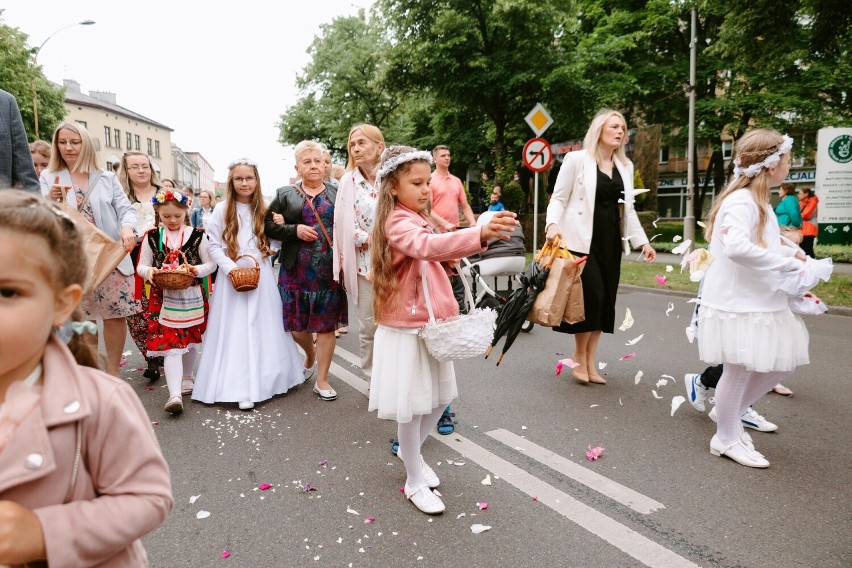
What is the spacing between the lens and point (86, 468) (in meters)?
1.23

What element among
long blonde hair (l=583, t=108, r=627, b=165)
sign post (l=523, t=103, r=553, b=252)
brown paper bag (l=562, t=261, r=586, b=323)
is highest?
sign post (l=523, t=103, r=553, b=252)

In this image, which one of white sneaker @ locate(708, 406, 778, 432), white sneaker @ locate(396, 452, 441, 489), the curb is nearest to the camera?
white sneaker @ locate(396, 452, 441, 489)

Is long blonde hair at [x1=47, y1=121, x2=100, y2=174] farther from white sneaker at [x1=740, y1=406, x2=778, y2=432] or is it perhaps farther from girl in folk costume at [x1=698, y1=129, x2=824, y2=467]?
white sneaker at [x1=740, y1=406, x2=778, y2=432]

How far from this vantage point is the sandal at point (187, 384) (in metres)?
5.18

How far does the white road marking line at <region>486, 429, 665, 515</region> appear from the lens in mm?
3133

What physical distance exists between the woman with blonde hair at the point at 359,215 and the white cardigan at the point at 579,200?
155 cm

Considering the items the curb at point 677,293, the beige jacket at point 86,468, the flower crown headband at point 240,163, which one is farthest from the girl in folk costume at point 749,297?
the curb at point 677,293

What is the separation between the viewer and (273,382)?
16.4ft

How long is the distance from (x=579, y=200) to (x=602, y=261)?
0.56 m

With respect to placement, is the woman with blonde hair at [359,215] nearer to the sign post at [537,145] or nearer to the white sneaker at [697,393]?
the white sneaker at [697,393]

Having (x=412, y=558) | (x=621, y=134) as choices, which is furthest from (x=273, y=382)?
(x=621, y=134)

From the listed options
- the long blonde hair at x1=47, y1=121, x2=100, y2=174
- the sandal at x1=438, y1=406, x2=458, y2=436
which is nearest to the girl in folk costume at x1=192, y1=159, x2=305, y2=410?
the long blonde hair at x1=47, y1=121, x2=100, y2=174

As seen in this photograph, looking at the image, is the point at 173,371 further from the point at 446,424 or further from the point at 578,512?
the point at 578,512

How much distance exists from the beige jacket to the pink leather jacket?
1642 millimetres
